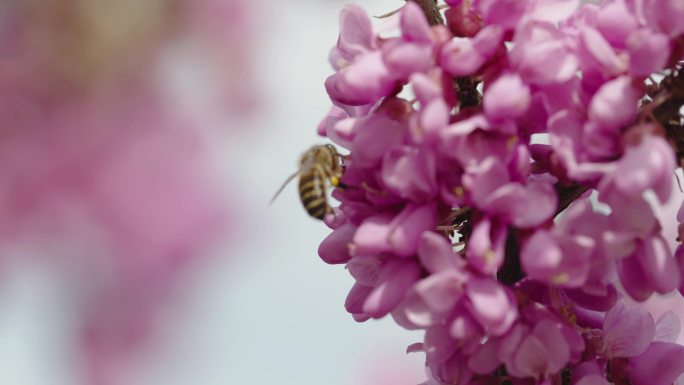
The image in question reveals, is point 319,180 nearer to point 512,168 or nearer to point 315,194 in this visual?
point 315,194

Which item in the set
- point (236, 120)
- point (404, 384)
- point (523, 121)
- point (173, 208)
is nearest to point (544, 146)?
point (523, 121)

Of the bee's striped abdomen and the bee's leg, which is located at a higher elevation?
the bee's leg

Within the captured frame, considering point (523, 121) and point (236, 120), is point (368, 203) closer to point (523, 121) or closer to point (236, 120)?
point (523, 121)

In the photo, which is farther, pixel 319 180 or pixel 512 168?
pixel 319 180

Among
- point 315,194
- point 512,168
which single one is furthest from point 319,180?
point 512,168

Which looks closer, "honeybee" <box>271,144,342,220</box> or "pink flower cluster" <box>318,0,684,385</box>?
"pink flower cluster" <box>318,0,684,385</box>
